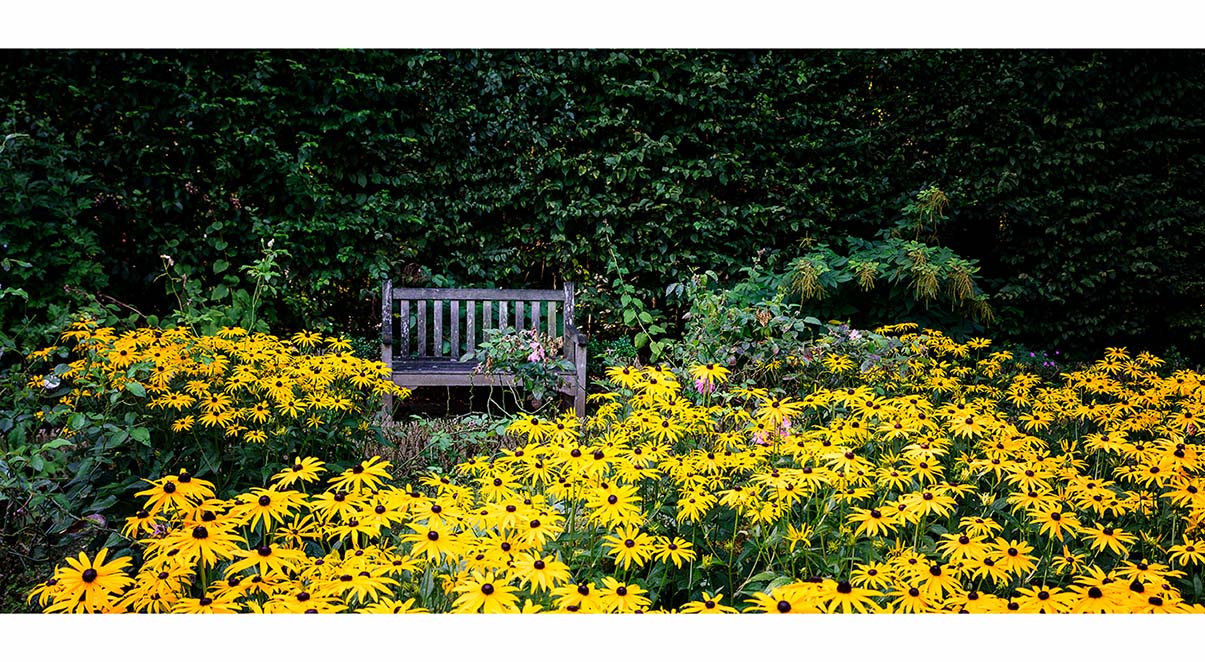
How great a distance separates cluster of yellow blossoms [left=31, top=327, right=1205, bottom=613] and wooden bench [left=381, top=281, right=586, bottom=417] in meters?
1.59

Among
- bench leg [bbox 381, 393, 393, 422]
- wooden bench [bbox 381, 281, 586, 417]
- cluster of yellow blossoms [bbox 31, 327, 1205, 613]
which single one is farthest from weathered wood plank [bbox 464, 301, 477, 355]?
cluster of yellow blossoms [bbox 31, 327, 1205, 613]

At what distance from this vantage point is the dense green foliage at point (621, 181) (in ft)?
10.3

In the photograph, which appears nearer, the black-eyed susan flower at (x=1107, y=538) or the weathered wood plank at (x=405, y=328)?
the black-eyed susan flower at (x=1107, y=538)

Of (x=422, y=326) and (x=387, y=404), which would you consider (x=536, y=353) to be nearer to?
(x=387, y=404)

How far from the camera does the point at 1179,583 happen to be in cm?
130

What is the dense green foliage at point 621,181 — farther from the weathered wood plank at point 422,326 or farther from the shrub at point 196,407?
the shrub at point 196,407

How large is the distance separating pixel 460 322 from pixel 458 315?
0.18 m

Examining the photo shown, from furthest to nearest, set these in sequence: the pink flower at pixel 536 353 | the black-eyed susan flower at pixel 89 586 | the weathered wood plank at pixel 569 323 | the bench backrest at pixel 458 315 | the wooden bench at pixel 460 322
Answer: the bench backrest at pixel 458 315
the weathered wood plank at pixel 569 323
the wooden bench at pixel 460 322
the pink flower at pixel 536 353
the black-eyed susan flower at pixel 89 586

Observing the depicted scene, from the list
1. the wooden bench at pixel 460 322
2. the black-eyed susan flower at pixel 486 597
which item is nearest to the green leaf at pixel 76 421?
the black-eyed susan flower at pixel 486 597

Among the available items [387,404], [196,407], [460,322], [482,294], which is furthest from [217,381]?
[460,322]

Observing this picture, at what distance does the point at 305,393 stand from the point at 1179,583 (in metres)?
2.01

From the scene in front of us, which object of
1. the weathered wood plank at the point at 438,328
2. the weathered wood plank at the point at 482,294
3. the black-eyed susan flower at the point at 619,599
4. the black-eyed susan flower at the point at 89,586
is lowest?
the weathered wood plank at the point at 438,328
